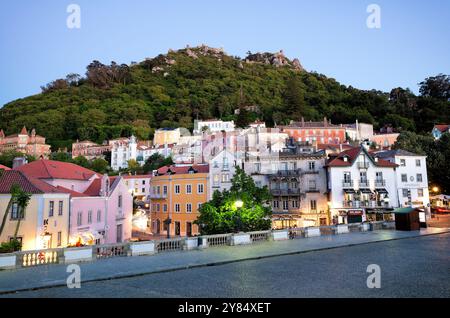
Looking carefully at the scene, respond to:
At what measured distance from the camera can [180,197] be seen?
154 ft

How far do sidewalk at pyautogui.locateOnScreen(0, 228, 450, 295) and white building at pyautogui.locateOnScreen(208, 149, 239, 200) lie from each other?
25.1 meters

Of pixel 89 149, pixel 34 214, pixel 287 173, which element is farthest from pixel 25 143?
pixel 34 214

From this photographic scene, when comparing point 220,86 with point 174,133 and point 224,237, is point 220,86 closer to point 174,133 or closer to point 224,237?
point 174,133

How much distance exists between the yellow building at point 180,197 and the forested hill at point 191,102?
221 feet

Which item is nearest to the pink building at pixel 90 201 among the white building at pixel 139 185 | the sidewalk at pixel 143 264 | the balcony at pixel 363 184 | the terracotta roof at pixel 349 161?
the sidewalk at pixel 143 264

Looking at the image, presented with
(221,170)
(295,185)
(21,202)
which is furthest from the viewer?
(221,170)

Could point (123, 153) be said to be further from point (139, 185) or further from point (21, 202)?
point (21, 202)

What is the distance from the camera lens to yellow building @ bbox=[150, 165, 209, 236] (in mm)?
45656

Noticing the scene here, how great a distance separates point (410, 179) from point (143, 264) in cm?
4610

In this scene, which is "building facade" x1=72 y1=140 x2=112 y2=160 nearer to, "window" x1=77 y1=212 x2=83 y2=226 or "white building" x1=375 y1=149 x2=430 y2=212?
"window" x1=77 y1=212 x2=83 y2=226

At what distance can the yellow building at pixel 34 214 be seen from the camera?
75.6 feet

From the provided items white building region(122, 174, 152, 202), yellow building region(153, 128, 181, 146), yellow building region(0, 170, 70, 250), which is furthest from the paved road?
yellow building region(153, 128, 181, 146)

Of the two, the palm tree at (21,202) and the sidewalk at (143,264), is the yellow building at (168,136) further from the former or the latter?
the sidewalk at (143,264)
